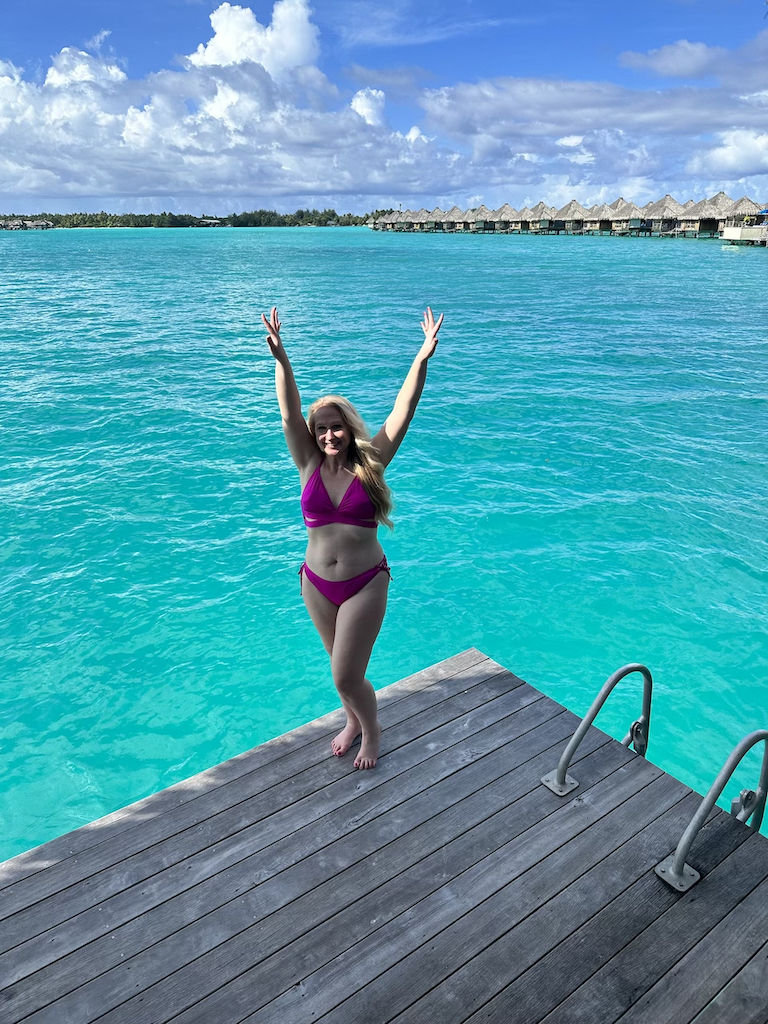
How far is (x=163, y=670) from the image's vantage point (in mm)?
6832

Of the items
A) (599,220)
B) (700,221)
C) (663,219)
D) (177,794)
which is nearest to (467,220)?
(599,220)

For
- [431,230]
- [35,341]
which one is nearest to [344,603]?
[35,341]

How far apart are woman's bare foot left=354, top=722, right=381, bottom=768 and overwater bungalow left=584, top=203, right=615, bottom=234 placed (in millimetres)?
101239

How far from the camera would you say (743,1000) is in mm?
2541

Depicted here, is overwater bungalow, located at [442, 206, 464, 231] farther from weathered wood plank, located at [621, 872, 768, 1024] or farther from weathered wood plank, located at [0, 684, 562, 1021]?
weathered wood plank, located at [621, 872, 768, 1024]

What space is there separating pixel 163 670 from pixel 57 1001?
4404mm

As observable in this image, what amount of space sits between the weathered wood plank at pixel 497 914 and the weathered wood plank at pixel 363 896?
199mm

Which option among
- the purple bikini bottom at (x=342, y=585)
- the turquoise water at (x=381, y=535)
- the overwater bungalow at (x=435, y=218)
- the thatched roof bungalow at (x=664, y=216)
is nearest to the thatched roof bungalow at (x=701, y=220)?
the thatched roof bungalow at (x=664, y=216)

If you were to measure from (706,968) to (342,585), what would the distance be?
7.40 feet

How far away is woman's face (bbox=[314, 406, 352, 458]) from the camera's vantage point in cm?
321

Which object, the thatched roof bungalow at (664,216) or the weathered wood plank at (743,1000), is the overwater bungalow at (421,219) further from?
the weathered wood plank at (743,1000)

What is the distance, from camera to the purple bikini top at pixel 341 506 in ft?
10.6

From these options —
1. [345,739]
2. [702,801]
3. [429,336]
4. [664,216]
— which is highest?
[664,216]

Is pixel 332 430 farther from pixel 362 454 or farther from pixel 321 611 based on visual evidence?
pixel 321 611
